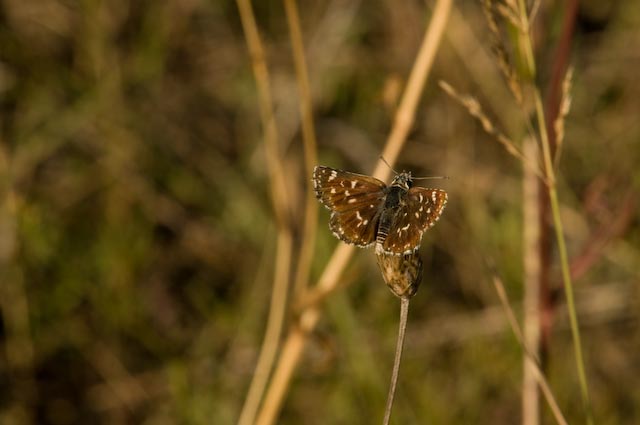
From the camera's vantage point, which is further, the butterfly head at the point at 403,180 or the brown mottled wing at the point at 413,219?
the butterfly head at the point at 403,180

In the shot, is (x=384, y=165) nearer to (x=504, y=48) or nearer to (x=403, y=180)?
(x=403, y=180)

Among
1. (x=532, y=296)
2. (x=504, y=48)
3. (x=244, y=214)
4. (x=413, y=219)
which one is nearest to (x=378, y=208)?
(x=413, y=219)

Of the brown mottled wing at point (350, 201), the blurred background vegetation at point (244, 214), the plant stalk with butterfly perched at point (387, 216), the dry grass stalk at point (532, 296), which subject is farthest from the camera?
the blurred background vegetation at point (244, 214)

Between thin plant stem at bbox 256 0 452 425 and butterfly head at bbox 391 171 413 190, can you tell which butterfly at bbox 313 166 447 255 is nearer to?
butterfly head at bbox 391 171 413 190

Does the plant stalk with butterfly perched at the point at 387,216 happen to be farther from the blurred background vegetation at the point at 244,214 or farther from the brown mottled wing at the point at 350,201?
the blurred background vegetation at the point at 244,214

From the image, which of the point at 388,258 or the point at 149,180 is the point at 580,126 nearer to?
the point at 149,180

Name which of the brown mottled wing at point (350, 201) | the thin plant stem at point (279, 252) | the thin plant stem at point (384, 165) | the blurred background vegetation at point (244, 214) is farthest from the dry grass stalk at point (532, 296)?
the thin plant stem at point (279, 252)

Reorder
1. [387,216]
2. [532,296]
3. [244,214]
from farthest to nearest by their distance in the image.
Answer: [244,214], [532,296], [387,216]

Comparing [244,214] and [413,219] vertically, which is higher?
[244,214]
